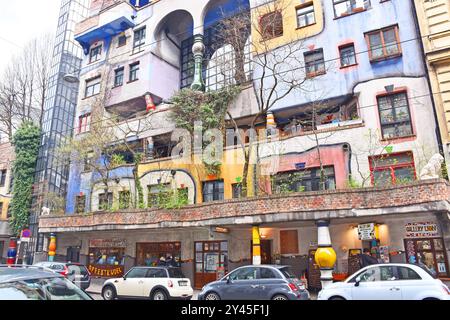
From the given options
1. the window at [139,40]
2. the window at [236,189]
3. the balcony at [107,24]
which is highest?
the balcony at [107,24]

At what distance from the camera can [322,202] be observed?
14344 mm

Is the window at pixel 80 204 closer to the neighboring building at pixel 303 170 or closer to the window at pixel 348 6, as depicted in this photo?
the neighboring building at pixel 303 170

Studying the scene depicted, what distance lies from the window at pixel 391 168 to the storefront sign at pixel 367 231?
2.63m

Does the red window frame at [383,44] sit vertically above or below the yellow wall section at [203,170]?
above

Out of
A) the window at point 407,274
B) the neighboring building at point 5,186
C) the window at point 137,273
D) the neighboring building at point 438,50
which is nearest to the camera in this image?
the window at point 407,274

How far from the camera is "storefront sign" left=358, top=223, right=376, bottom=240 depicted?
560 inches

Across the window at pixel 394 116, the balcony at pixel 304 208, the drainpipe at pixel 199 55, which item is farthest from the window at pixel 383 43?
the drainpipe at pixel 199 55

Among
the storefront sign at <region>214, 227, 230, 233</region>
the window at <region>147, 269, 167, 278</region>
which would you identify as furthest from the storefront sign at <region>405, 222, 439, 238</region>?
the window at <region>147, 269, 167, 278</region>

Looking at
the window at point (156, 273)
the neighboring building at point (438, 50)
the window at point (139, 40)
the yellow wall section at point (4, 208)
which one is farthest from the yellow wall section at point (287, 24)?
the yellow wall section at point (4, 208)

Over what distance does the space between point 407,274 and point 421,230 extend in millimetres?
7173

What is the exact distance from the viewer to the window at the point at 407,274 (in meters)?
9.09

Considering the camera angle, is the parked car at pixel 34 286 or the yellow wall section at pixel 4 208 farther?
the yellow wall section at pixel 4 208

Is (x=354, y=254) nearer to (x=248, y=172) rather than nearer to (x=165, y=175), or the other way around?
(x=248, y=172)

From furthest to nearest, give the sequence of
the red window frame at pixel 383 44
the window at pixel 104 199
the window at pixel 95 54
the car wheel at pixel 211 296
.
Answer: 1. the window at pixel 95 54
2. the window at pixel 104 199
3. the red window frame at pixel 383 44
4. the car wheel at pixel 211 296
